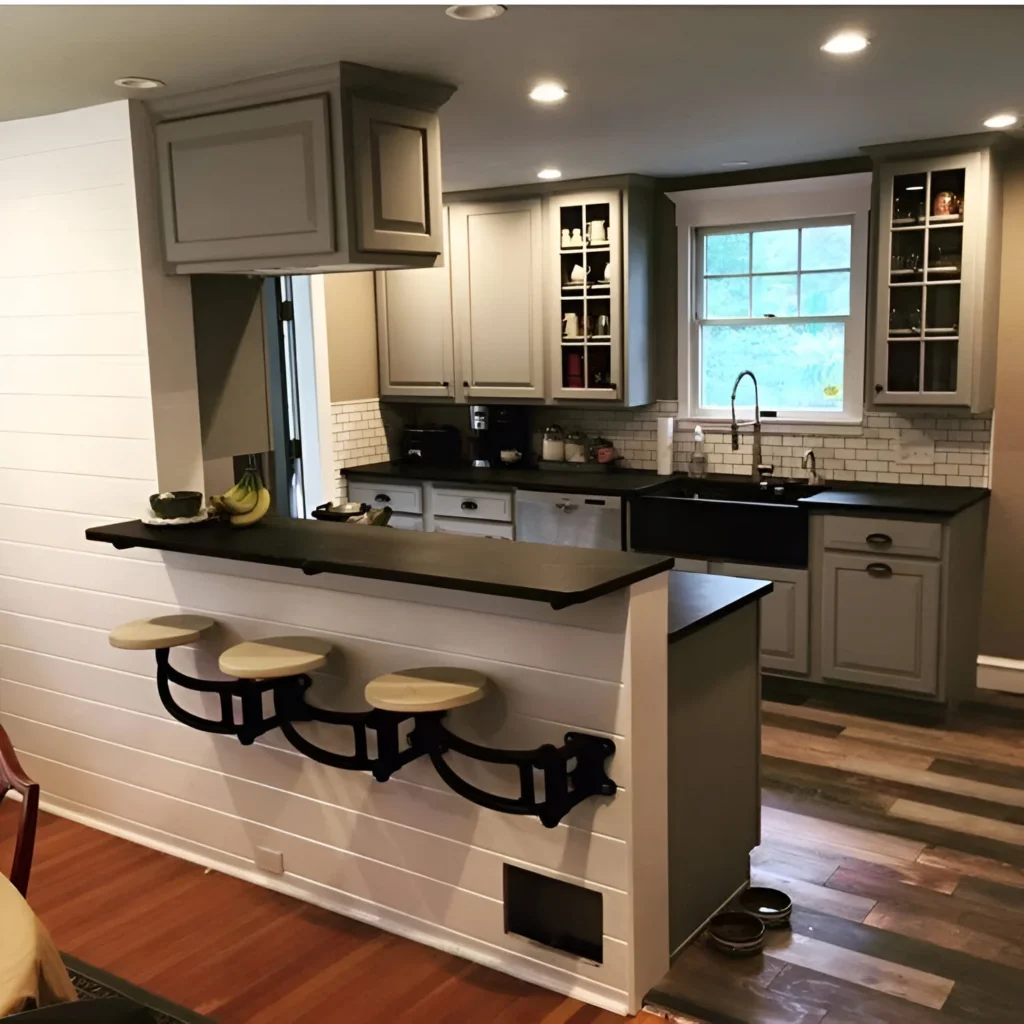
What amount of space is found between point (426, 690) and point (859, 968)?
1354 millimetres

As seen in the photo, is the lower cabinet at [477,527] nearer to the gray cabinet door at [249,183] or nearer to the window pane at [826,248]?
the window pane at [826,248]

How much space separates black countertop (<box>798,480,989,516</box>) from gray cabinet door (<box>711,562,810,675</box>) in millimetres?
331

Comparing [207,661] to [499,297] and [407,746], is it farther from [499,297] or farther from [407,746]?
[499,297]

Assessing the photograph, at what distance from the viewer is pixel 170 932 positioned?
315 cm

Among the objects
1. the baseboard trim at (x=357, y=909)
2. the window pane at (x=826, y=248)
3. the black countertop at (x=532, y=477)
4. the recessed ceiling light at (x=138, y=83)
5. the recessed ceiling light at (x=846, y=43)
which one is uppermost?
the recessed ceiling light at (x=846, y=43)

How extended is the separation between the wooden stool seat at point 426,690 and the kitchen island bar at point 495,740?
60 mm

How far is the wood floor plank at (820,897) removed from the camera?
3.13m

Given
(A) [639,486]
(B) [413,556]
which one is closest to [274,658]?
(B) [413,556]

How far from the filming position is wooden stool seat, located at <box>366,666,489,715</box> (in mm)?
2600

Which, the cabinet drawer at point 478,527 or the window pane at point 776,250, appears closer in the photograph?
the window pane at point 776,250

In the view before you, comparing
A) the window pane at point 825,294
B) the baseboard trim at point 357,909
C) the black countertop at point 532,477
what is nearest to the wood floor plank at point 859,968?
the baseboard trim at point 357,909

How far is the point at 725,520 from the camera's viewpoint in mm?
5039

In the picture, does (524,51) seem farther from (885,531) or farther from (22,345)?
(885,531)

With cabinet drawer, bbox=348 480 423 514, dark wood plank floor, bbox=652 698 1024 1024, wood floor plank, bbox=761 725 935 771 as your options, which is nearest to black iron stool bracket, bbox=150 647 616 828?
dark wood plank floor, bbox=652 698 1024 1024
